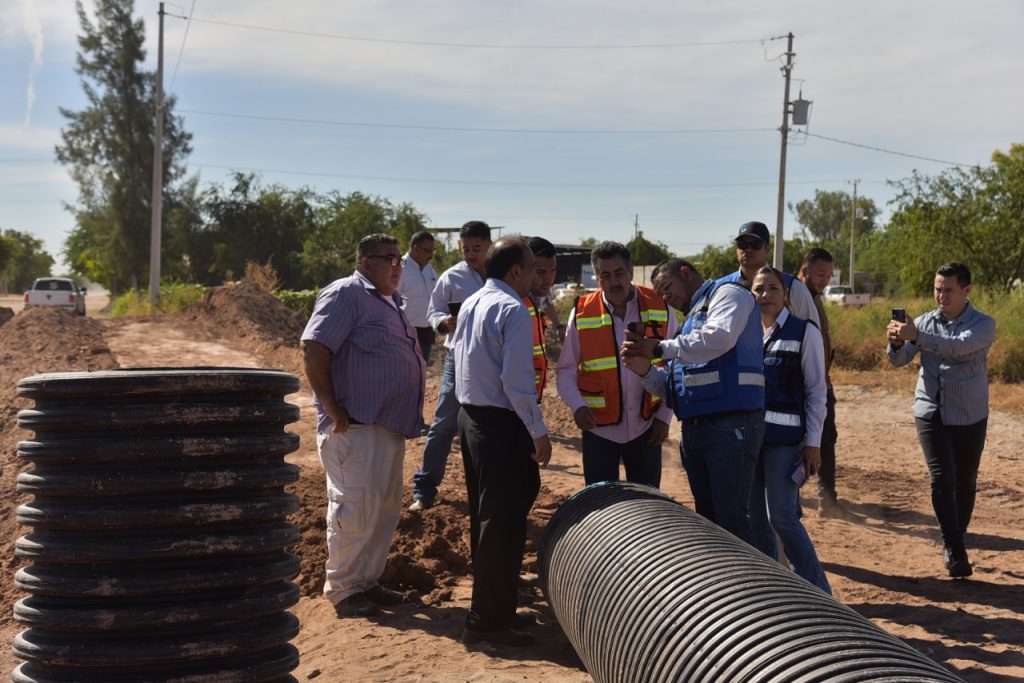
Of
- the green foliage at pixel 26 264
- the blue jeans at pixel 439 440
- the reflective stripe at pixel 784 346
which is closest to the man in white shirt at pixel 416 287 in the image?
the blue jeans at pixel 439 440

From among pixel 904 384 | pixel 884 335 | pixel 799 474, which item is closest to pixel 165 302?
pixel 884 335

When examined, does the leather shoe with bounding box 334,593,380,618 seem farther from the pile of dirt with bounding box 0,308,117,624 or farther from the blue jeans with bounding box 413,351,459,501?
the pile of dirt with bounding box 0,308,117,624

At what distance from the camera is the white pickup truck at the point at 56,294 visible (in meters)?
36.8

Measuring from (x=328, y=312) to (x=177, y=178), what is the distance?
51.9 metres

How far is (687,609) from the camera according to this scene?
3.34 metres

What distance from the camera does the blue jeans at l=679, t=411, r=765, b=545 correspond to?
16.1 feet

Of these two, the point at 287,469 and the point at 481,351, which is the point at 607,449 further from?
the point at 287,469

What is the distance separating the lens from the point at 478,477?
505cm

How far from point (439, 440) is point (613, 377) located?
6.24 ft

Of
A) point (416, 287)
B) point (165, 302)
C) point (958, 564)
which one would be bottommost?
point (958, 564)

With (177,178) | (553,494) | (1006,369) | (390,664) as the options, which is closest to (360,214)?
(177,178)

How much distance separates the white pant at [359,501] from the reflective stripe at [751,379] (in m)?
1.86

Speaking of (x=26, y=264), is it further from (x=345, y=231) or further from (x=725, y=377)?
(x=725, y=377)

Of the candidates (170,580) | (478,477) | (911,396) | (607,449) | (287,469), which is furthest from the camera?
(911,396)
